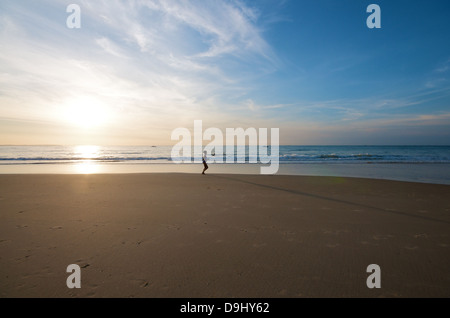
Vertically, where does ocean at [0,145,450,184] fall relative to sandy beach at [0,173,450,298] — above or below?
above

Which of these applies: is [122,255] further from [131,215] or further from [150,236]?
[131,215]

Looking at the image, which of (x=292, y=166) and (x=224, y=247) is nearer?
(x=224, y=247)

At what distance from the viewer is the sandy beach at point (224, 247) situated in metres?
3.05

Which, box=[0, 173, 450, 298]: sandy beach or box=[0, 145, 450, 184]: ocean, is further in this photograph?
box=[0, 145, 450, 184]: ocean

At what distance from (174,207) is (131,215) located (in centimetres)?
137

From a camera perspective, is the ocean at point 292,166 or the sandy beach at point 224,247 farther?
the ocean at point 292,166

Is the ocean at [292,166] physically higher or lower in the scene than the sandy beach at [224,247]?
higher

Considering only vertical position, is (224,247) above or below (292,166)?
below

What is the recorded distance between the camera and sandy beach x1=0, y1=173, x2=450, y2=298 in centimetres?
305

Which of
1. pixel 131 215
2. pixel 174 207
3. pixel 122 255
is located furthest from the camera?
pixel 174 207

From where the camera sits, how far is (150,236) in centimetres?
471

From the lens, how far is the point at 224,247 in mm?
4238

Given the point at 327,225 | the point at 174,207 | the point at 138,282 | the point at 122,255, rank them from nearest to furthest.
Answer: the point at 138,282, the point at 122,255, the point at 327,225, the point at 174,207
